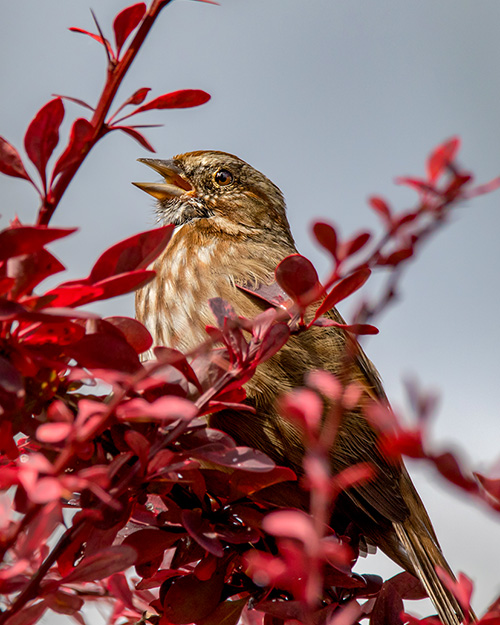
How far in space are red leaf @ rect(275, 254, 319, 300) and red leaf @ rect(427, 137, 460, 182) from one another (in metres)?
0.24

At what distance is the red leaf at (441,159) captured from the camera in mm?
622

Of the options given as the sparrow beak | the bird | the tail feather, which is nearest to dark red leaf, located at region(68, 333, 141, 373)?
the bird

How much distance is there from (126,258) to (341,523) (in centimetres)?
127

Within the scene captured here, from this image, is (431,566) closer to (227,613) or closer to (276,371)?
(276,371)

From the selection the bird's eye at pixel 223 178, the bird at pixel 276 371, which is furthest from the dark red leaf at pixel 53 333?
the bird's eye at pixel 223 178

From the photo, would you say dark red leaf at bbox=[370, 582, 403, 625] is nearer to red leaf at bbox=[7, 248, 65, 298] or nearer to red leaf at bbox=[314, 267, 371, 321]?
red leaf at bbox=[314, 267, 371, 321]

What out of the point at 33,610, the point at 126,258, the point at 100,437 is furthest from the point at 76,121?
the point at 33,610

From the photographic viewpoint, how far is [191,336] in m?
1.97

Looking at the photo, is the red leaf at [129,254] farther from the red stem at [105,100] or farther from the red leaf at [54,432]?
the red leaf at [54,432]

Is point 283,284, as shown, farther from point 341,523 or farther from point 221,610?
point 341,523

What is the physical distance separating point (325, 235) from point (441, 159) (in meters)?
0.16

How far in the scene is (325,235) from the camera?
75 centimetres

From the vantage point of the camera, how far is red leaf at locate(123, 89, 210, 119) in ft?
2.96

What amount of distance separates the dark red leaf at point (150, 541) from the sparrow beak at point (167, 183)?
1.97m
